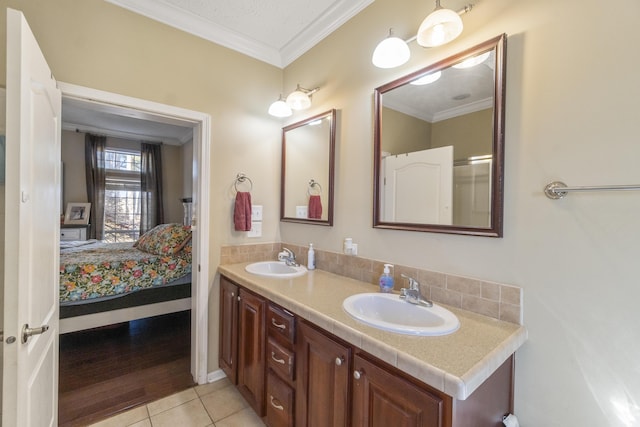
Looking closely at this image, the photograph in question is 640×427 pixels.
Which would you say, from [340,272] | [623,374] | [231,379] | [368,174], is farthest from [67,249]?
[623,374]

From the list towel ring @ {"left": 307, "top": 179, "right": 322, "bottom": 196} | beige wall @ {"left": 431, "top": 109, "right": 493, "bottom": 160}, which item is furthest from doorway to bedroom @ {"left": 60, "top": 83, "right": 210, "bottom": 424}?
beige wall @ {"left": 431, "top": 109, "right": 493, "bottom": 160}

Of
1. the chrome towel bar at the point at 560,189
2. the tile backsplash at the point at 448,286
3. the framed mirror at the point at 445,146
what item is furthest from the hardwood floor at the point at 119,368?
the chrome towel bar at the point at 560,189

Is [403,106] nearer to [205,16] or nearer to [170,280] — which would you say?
[205,16]

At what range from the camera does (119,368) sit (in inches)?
89.0

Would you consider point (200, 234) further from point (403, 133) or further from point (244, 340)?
point (403, 133)

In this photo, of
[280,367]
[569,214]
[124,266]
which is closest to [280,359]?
[280,367]

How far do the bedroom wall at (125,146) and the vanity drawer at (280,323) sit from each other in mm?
4104

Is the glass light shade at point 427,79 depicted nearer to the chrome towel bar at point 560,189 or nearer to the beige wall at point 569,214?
the beige wall at point 569,214

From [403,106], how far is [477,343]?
1.21m

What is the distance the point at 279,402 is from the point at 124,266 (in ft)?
6.56

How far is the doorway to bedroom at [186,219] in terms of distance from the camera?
1803 mm

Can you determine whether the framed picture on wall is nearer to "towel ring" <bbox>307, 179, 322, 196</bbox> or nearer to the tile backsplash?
"towel ring" <bbox>307, 179, 322, 196</bbox>

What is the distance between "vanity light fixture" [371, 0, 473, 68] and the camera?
119 centimetres

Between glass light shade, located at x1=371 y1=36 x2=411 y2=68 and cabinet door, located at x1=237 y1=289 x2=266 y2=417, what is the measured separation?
1.47 meters
